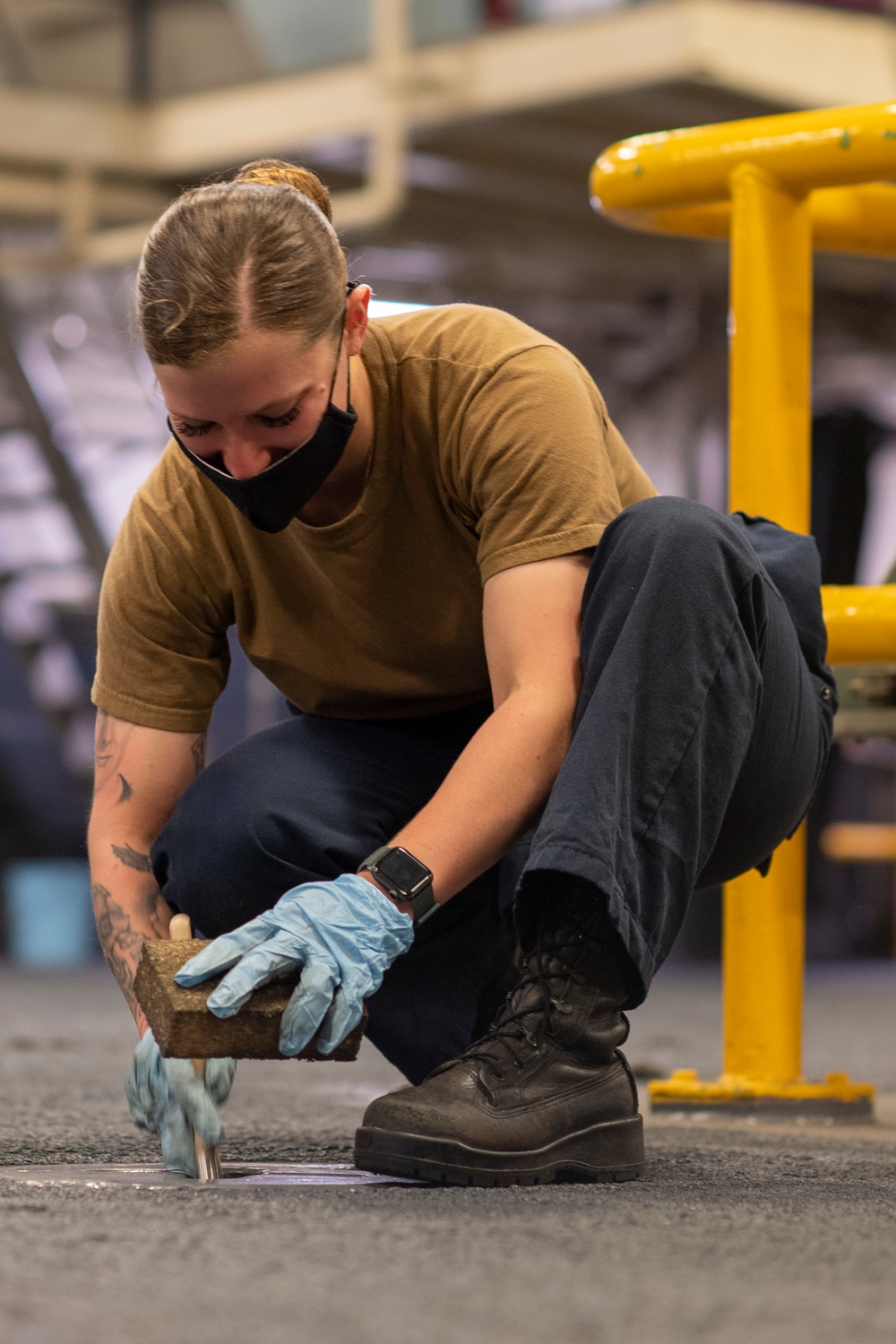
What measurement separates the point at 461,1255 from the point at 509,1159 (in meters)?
0.25

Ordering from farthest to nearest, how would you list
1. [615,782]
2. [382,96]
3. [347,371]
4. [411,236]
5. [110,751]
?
[411,236]
[382,96]
[110,751]
[347,371]
[615,782]

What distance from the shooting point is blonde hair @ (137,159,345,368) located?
1090 millimetres

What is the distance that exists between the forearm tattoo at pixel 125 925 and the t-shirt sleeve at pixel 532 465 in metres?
0.37

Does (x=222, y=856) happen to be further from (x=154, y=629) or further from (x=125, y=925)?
(x=154, y=629)

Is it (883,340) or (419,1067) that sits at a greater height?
(883,340)

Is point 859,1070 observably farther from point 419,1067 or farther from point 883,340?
point 883,340

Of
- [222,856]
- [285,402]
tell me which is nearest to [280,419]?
[285,402]

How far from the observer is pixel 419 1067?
1.34m

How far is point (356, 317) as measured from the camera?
4.00ft

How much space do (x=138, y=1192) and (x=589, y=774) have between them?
0.37 metres

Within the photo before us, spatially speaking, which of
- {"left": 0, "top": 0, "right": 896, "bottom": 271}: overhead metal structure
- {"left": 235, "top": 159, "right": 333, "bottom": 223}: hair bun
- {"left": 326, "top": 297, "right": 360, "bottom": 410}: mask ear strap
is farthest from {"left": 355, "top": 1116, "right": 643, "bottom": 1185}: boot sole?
{"left": 0, "top": 0, "right": 896, "bottom": 271}: overhead metal structure

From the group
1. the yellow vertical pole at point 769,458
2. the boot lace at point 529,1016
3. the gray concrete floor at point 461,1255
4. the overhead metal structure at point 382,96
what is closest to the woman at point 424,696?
the boot lace at point 529,1016

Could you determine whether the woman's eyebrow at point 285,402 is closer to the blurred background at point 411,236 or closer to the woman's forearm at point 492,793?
the woman's forearm at point 492,793

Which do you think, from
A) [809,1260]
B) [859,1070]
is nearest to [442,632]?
[809,1260]
